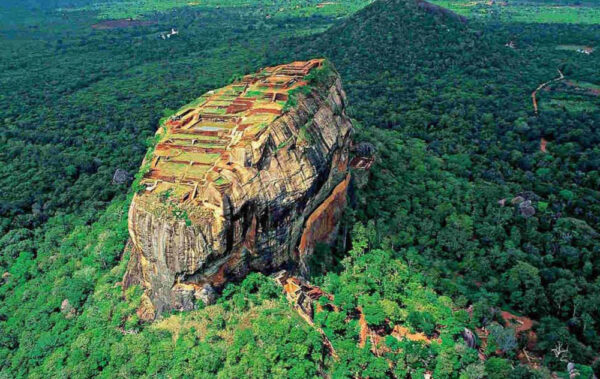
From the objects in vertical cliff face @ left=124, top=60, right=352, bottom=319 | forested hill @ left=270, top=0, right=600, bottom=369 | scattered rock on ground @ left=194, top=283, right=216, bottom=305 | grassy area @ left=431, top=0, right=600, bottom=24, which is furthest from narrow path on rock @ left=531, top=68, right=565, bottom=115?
scattered rock on ground @ left=194, top=283, right=216, bottom=305

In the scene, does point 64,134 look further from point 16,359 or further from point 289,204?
point 289,204

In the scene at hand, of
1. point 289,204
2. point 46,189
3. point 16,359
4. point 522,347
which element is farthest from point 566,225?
point 46,189

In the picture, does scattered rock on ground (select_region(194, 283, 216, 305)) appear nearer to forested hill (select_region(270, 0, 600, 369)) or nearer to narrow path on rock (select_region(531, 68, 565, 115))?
forested hill (select_region(270, 0, 600, 369))

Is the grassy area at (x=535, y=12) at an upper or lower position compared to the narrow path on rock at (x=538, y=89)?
upper

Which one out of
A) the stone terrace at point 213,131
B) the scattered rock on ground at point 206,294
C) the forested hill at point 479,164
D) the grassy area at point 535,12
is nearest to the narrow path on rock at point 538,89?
the forested hill at point 479,164

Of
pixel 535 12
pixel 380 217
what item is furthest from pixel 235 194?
pixel 535 12

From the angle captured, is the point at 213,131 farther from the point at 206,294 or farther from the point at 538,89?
the point at 538,89

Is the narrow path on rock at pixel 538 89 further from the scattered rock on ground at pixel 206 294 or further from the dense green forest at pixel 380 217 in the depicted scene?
the scattered rock on ground at pixel 206 294
